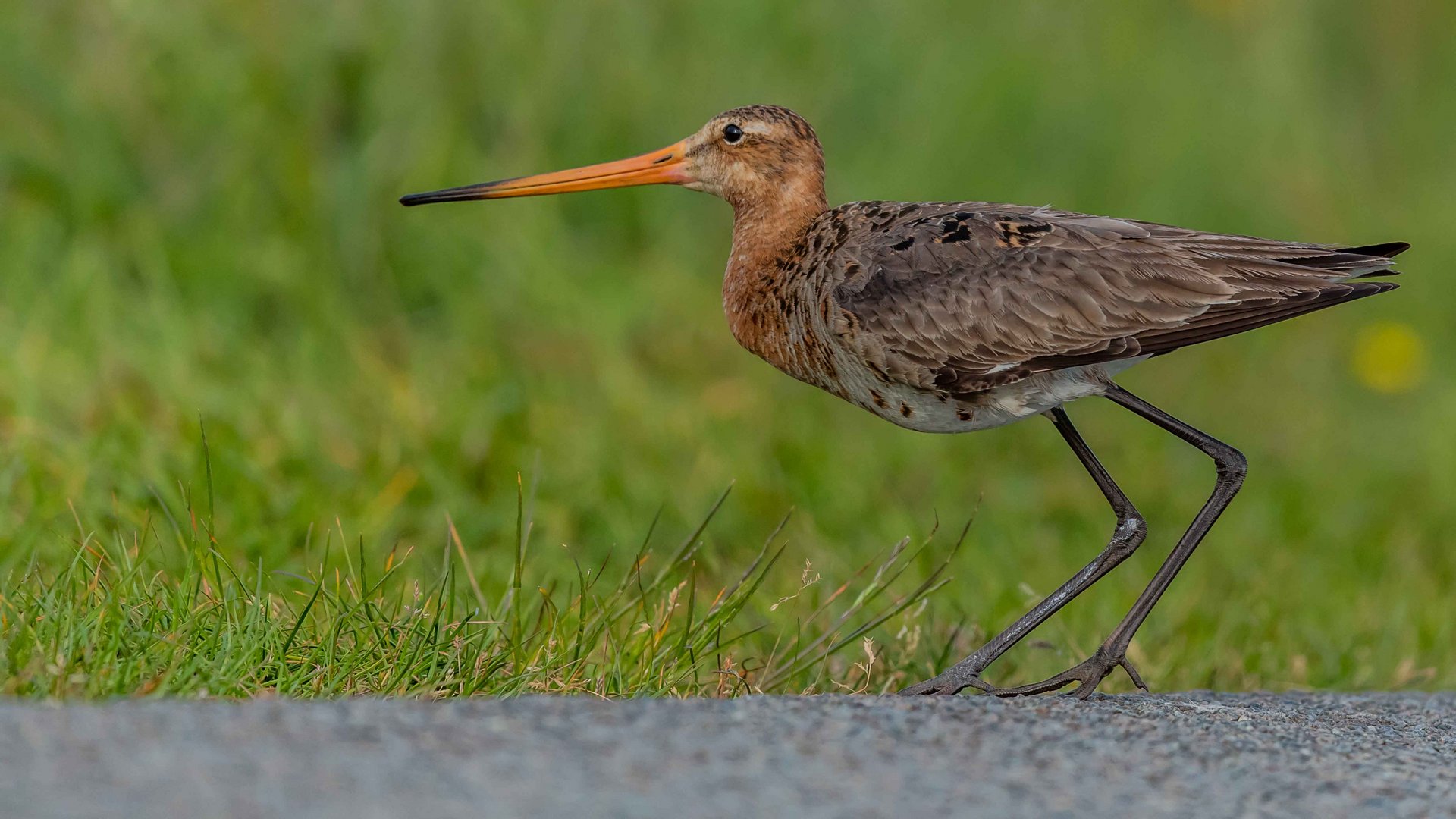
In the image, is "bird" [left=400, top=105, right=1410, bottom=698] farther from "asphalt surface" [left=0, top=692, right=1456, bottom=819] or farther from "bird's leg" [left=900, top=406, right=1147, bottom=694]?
"asphalt surface" [left=0, top=692, right=1456, bottom=819]

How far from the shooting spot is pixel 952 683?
4234mm

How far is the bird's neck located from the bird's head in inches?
0.6

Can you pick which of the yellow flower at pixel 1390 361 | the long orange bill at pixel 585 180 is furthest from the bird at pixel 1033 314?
the yellow flower at pixel 1390 361

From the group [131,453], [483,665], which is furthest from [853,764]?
[131,453]

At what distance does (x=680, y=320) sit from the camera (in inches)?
307

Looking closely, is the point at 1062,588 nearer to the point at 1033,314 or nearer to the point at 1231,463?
the point at 1231,463

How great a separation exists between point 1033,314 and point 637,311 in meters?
3.65

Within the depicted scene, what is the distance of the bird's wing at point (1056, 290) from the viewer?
430cm

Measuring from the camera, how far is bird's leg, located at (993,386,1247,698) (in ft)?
14.0

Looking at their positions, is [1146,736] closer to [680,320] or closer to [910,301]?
[910,301]

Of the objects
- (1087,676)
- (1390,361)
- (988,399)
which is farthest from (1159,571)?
(1390,361)

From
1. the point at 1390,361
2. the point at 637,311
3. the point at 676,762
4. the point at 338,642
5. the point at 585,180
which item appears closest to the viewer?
the point at 676,762

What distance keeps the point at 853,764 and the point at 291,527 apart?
313cm

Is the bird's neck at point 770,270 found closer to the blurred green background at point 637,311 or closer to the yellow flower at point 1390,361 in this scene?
the blurred green background at point 637,311
